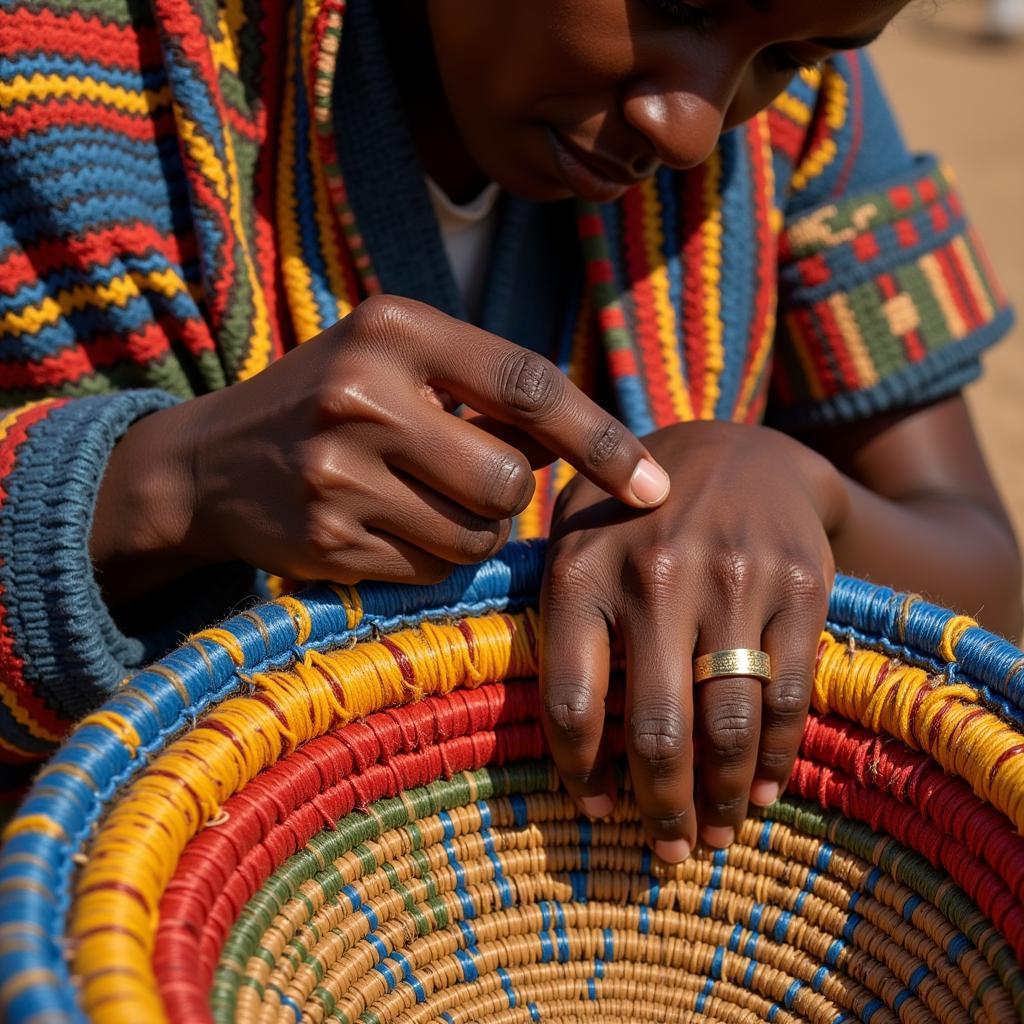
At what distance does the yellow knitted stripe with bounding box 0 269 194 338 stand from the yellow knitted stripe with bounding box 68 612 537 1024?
0.29m

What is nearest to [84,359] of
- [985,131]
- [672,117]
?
[672,117]

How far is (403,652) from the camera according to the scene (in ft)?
2.07

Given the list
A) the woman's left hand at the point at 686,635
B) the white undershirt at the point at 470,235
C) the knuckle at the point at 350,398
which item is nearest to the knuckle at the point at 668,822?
the woman's left hand at the point at 686,635

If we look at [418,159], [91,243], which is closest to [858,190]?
[418,159]

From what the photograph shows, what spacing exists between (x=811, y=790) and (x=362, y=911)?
0.80 ft

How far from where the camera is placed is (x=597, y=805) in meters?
0.66

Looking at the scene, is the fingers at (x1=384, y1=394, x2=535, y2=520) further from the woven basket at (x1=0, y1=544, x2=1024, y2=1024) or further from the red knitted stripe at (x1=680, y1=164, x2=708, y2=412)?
the red knitted stripe at (x1=680, y1=164, x2=708, y2=412)

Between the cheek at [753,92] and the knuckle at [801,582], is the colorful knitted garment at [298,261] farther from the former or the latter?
the knuckle at [801,582]

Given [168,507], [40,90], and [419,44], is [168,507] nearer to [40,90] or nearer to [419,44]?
[40,90]

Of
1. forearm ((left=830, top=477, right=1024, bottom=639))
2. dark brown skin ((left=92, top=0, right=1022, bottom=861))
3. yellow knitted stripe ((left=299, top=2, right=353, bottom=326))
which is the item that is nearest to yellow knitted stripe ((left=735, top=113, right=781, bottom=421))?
forearm ((left=830, top=477, right=1024, bottom=639))

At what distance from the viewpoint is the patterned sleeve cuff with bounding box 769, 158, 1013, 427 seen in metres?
0.99

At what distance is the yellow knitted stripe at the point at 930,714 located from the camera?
0.59 m

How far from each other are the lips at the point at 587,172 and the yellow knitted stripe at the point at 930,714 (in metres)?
0.30

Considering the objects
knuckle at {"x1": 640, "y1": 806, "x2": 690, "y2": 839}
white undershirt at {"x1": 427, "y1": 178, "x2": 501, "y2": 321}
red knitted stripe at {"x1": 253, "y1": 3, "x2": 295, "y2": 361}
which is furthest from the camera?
white undershirt at {"x1": 427, "y1": 178, "x2": 501, "y2": 321}
